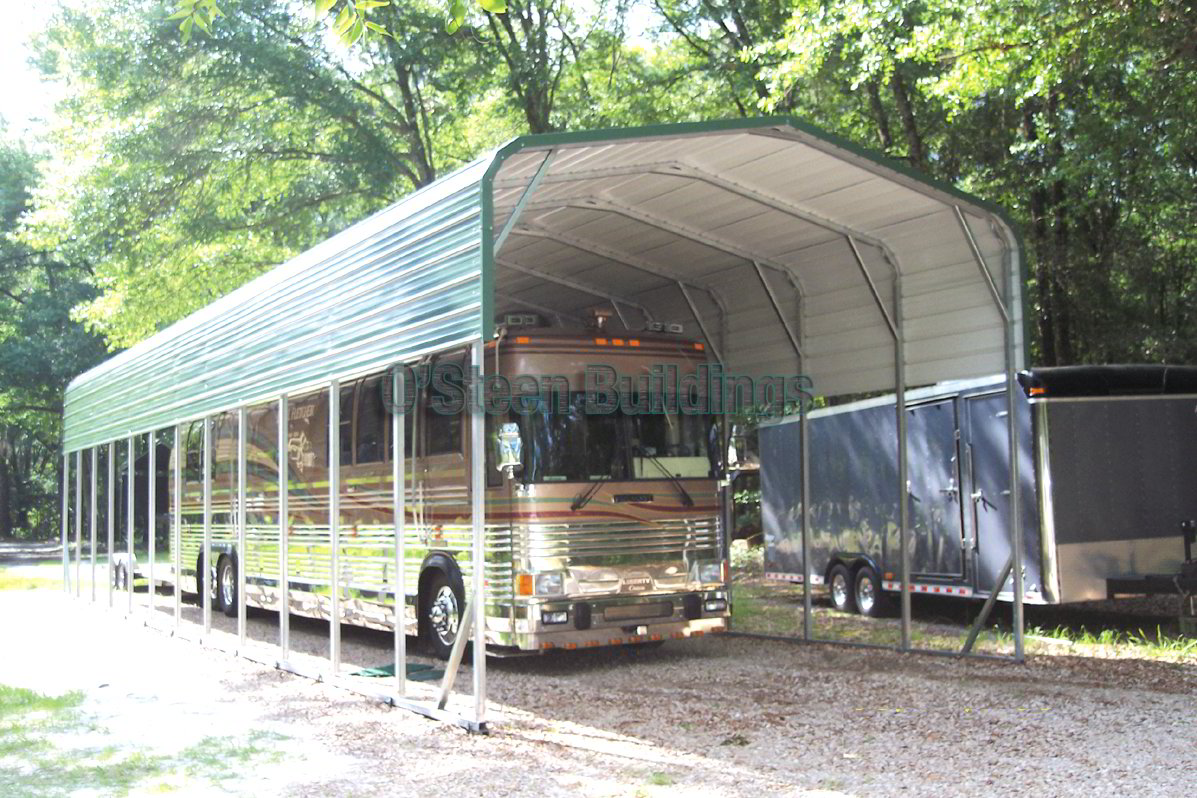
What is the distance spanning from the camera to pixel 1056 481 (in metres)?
12.1

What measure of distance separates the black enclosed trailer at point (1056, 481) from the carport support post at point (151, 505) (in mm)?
9184

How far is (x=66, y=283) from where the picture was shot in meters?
40.8

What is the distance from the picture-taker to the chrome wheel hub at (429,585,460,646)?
10.7 metres

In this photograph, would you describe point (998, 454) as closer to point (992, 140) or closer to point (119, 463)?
point (992, 140)

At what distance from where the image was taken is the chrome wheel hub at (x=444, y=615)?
35.1 ft

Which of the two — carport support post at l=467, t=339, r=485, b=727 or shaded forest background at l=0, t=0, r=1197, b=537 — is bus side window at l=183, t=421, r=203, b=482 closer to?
shaded forest background at l=0, t=0, r=1197, b=537

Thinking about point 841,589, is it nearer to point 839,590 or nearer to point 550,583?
point 839,590

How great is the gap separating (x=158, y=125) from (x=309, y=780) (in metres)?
20.4

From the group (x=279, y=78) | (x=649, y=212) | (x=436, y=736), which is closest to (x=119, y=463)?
(x=279, y=78)

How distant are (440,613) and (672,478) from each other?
237 centimetres

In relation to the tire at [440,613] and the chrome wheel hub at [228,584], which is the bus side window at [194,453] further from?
the tire at [440,613]

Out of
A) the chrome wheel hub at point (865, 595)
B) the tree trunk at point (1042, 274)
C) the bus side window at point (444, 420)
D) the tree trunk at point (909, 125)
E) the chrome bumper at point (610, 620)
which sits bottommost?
the chrome wheel hub at point (865, 595)

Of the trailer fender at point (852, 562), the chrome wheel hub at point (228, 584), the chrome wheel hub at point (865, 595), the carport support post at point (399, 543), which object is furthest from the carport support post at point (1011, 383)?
the chrome wheel hub at point (228, 584)

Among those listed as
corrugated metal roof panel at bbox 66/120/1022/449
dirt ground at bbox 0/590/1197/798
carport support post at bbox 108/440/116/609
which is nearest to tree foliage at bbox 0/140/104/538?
carport support post at bbox 108/440/116/609
